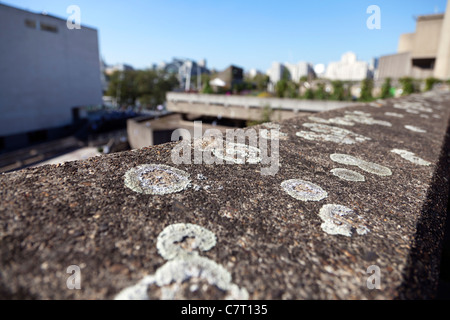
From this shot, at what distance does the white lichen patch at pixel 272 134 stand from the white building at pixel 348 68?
261 ft

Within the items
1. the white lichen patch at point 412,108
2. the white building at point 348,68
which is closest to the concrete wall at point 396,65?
the white building at point 348,68

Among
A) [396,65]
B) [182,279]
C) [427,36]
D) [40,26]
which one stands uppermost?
[427,36]

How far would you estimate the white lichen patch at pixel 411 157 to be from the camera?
2443 millimetres

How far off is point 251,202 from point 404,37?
2200 inches

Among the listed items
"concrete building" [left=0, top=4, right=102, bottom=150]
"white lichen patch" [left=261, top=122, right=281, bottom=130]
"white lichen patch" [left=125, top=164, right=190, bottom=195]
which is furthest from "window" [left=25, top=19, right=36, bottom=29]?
"white lichen patch" [left=125, top=164, right=190, bottom=195]

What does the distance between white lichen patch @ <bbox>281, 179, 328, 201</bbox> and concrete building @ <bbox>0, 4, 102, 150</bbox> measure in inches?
1377

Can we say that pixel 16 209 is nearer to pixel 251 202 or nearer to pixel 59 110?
pixel 251 202

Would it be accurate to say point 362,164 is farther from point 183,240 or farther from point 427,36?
point 427,36

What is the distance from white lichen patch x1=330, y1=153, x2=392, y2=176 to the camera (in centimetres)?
207

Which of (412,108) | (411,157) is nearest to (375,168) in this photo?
(411,157)

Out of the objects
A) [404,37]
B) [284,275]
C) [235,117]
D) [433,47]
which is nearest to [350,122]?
[284,275]

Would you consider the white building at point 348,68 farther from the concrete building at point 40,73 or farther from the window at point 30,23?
the window at point 30,23

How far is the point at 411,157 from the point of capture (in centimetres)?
257

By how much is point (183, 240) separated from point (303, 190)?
33.7 inches
